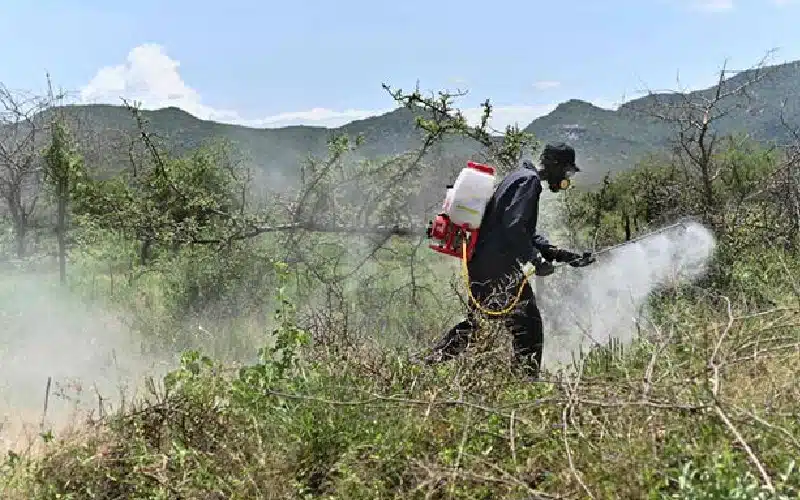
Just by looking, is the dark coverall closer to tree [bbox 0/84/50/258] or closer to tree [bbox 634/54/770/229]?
tree [bbox 634/54/770/229]

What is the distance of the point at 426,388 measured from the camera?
12.0 feet

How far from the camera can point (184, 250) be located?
8.40 metres

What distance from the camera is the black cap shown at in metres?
4.96

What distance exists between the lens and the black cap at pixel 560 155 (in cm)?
496

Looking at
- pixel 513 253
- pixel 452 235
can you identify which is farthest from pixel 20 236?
pixel 513 253

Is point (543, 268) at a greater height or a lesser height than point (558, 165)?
lesser

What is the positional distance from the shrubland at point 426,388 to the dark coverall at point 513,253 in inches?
12.7

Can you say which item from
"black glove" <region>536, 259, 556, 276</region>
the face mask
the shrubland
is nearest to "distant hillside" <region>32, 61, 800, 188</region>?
the shrubland

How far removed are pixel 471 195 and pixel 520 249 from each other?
0.47m

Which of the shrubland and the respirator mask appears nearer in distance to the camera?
the shrubland

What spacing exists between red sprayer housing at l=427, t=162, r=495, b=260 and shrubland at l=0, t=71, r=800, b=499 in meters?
0.40

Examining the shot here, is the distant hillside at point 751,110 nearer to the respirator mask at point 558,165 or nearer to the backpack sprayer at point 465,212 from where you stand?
the respirator mask at point 558,165

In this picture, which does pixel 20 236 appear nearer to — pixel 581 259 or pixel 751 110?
pixel 581 259

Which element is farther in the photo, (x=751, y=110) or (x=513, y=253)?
(x=751, y=110)
